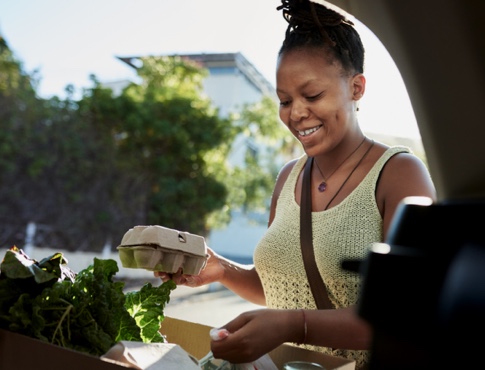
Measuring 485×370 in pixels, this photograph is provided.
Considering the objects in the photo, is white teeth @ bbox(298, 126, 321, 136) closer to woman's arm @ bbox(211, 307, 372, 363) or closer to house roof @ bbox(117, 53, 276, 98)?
woman's arm @ bbox(211, 307, 372, 363)

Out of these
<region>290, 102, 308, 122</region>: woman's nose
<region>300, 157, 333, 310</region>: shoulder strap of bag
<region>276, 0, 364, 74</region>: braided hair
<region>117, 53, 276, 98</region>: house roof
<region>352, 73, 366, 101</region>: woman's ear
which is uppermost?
<region>117, 53, 276, 98</region>: house roof

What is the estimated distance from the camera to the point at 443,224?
43cm

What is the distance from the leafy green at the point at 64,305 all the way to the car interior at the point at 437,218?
77 cm

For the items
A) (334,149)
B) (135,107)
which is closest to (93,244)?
(135,107)

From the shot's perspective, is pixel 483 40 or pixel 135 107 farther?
pixel 135 107

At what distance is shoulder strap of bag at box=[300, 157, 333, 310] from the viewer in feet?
5.38

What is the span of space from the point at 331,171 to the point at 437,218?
1.43 m

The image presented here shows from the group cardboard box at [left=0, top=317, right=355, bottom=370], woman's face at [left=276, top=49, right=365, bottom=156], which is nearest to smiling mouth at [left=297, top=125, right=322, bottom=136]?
woman's face at [left=276, top=49, right=365, bottom=156]

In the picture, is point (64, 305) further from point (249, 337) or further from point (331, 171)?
point (331, 171)

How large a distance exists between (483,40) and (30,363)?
2.65 ft

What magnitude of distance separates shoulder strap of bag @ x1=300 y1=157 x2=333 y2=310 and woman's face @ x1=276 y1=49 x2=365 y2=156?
0.19 m

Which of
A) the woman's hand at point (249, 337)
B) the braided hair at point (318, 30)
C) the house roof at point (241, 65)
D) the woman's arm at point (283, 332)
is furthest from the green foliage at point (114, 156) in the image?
the woman's hand at point (249, 337)

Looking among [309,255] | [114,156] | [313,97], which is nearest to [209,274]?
[309,255]

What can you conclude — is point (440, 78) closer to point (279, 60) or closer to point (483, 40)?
point (483, 40)
